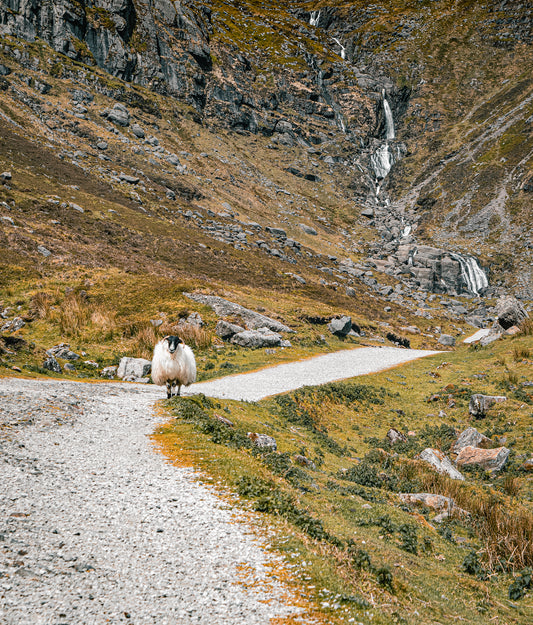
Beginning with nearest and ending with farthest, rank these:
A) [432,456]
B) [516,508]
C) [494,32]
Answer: [516,508] < [432,456] < [494,32]

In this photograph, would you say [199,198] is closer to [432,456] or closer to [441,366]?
[441,366]

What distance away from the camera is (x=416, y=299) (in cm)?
8944

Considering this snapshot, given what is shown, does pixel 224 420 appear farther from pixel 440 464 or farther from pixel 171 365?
pixel 440 464

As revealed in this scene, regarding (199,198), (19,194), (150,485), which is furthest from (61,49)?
(150,485)

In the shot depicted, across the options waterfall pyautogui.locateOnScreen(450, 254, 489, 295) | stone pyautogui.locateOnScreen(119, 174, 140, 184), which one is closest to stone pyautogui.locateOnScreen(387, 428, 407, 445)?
stone pyautogui.locateOnScreen(119, 174, 140, 184)

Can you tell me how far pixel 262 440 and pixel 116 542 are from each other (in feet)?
25.3

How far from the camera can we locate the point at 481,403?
21.2 metres

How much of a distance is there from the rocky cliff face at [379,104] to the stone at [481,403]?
273 ft

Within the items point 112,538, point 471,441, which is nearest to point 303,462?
point 112,538

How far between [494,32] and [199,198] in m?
199

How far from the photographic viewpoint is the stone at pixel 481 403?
21.0 meters

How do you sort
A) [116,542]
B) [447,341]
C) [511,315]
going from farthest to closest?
[447,341] → [511,315] → [116,542]

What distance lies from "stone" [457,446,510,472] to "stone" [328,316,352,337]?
86.8ft

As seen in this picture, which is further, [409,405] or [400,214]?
[400,214]
